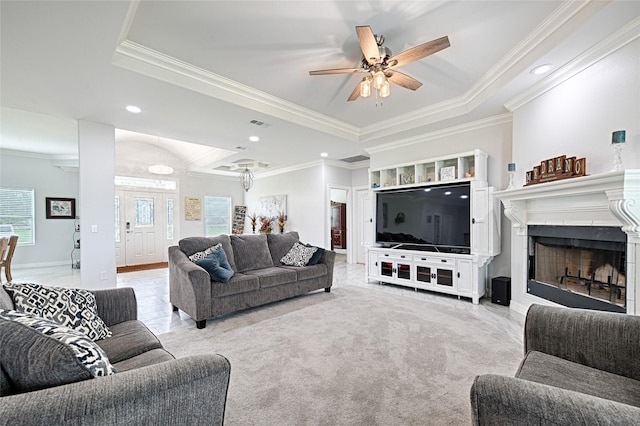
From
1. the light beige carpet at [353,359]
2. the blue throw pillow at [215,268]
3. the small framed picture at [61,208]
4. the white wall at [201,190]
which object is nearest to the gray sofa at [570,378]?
the light beige carpet at [353,359]

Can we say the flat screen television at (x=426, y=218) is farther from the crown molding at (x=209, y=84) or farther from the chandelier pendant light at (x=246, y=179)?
the chandelier pendant light at (x=246, y=179)

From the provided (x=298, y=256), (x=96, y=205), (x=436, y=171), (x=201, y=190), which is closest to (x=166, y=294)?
(x=96, y=205)

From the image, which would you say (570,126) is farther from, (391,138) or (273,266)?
(273,266)

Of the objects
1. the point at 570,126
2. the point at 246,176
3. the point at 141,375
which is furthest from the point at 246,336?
the point at 246,176

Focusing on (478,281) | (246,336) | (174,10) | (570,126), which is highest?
(174,10)

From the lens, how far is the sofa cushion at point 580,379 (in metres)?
1.20

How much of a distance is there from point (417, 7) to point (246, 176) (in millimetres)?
6432

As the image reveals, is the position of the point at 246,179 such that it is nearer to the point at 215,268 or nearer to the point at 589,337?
the point at 215,268

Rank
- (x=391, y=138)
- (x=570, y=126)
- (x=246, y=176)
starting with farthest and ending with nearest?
(x=246, y=176) < (x=391, y=138) < (x=570, y=126)

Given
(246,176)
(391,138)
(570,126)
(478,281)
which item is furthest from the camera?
(246,176)

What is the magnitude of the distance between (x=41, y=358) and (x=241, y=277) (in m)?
2.70

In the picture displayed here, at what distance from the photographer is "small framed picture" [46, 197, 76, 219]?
23.1 ft

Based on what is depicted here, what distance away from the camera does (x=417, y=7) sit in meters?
2.28

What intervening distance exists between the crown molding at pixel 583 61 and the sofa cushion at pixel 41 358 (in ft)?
12.6
